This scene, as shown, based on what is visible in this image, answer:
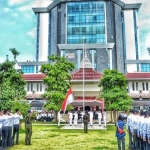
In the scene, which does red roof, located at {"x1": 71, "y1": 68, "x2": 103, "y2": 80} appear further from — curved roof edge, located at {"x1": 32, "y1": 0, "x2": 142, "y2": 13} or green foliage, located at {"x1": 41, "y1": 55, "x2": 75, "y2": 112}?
curved roof edge, located at {"x1": 32, "y1": 0, "x2": 142, "y2": 13}

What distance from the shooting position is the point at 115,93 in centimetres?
2486

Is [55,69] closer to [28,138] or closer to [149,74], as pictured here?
[28,138]

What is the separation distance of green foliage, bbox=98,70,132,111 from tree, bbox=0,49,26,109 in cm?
927

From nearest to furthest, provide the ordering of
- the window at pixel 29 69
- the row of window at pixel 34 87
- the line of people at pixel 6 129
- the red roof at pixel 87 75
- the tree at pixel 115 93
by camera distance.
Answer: the line of people at pixel 6 129 → the tree at pixel 115 93 → the red roof at pixel 87 75 → the row of window at pixel 34 87 → the window at pixel 29 69

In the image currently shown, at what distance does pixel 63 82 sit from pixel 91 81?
5.29 meters

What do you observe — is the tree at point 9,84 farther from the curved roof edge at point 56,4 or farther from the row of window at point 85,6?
the curved roof edge at point 56,4

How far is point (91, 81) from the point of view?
2961cm

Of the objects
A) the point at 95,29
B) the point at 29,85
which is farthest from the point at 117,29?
the point at 29,85

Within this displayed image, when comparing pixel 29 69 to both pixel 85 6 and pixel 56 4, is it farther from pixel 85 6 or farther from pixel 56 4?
pixel 85 6

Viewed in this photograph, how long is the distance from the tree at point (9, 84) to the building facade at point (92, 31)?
1059 inches

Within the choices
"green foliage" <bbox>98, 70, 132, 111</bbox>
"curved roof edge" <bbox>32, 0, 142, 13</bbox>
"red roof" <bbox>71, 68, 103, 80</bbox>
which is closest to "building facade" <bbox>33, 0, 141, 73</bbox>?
"curved roof edge" <bbox>32, 0, 142, 13</bbox>

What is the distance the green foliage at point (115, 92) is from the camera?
80.7ft

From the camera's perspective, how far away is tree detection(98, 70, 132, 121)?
2458 cm

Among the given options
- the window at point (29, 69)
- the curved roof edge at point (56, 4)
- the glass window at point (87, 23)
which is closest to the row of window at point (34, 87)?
the glass window at point (87, 23)
